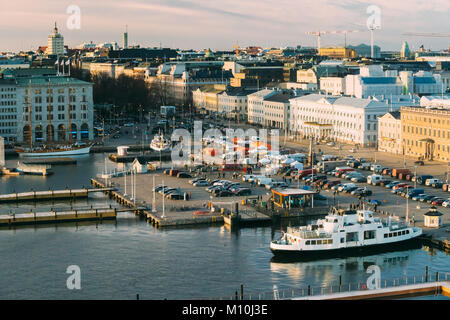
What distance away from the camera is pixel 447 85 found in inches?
2849

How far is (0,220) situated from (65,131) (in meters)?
25.9

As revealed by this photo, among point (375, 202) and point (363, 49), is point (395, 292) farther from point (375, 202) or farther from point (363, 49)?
point (363, 49)

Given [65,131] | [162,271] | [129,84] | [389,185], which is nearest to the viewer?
[162,271]

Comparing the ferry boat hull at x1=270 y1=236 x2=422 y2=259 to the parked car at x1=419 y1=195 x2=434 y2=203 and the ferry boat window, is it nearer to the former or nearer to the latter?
the ferry boat window

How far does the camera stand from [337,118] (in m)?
54.1

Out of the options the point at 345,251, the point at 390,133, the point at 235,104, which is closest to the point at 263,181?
the point at 345,251

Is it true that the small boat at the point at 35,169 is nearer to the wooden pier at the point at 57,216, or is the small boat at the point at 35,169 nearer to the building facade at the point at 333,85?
the wooden pier at the point at 57,216

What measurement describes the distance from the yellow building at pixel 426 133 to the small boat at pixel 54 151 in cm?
1867

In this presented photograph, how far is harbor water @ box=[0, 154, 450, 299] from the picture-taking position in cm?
2339

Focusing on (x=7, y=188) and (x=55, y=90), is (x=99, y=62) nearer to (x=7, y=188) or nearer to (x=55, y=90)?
(x=55, y=90)

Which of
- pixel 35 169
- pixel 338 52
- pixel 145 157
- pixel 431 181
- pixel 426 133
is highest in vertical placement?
pixel 338 52

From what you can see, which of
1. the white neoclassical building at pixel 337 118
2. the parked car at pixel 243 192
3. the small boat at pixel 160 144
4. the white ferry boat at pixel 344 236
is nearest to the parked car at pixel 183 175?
the parked car at pixel 243 192

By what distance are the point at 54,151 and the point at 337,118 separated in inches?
678
